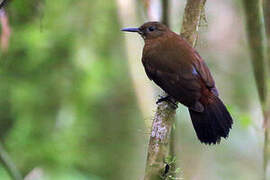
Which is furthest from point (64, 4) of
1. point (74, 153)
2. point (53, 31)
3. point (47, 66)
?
point (74, 153)

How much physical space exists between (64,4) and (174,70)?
215 cm

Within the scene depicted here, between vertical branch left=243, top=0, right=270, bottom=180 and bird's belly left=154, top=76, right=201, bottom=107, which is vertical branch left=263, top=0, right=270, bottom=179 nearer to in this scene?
vertical branch left=243, top=0, right=270, bottom=180

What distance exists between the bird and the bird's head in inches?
3.4

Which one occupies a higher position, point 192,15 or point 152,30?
point 192,15

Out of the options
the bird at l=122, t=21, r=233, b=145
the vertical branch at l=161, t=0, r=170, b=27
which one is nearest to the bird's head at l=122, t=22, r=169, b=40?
the bird at l=122, t=21, r=233, b=145

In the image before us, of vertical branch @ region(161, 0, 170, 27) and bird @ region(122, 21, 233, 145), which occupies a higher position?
vertical branch @ region(161, 0, 170, 27)

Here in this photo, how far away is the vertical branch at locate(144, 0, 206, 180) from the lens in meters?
2.23

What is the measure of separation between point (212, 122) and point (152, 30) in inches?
41.7

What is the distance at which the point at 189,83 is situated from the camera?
3156 mm

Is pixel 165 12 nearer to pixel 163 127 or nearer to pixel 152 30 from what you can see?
pixel 152 30

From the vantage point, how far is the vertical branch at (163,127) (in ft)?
7.30

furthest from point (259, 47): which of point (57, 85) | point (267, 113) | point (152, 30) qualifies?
point (57, 85)

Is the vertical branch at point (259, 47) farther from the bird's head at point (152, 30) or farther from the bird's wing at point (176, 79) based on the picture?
the bird's head at point (152, 30)

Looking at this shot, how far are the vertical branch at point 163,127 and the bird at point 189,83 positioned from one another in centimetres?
18
